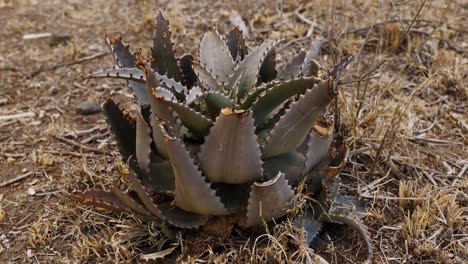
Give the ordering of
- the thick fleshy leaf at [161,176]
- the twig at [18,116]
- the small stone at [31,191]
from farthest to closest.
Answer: the twig at [18,116] < the small stone at [31,191] < the thick fleshy leaf at [161,176]

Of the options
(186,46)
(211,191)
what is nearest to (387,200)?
(211,191)

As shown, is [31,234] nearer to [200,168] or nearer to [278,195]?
[200,168]

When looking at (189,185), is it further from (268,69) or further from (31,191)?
(31,191)

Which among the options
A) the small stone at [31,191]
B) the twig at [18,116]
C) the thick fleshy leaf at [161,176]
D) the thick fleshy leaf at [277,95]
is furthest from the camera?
the twig at [18,116]

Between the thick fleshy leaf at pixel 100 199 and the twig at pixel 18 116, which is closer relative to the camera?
the thick fleshy leaf at pixel 100 199

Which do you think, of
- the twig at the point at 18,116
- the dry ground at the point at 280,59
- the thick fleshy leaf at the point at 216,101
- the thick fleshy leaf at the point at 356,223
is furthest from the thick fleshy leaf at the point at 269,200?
the twig at the point at 18,116

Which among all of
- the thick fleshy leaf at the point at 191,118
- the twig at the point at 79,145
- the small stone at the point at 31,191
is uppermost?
the thick fleshy leaf at the point at 191,118

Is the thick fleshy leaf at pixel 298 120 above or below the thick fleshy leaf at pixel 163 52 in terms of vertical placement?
below

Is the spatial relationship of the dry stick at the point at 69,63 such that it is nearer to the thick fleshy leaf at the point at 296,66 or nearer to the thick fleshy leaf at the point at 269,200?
the thick fleshy leaf at the point at 296,66
